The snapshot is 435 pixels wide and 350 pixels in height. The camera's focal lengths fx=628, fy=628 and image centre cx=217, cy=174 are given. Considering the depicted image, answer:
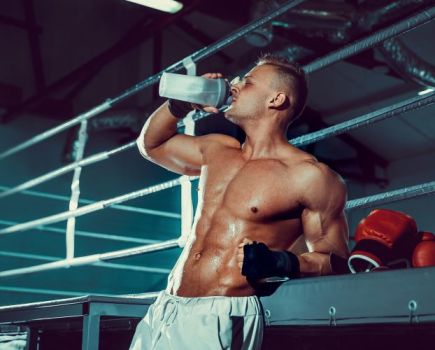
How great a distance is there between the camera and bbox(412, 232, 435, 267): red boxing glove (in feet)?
4.38

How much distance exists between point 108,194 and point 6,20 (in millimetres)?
2169

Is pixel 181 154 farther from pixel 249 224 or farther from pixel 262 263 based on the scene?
pixel 262 263

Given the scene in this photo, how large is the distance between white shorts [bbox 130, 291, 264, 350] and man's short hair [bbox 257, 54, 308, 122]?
0.55 m

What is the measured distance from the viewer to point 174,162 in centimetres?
187

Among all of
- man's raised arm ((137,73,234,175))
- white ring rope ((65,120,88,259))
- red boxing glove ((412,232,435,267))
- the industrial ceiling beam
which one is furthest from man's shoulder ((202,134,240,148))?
the industrial ceiling beam

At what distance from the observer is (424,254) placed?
1349 mm

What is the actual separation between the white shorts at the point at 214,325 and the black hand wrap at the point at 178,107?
1.75ft

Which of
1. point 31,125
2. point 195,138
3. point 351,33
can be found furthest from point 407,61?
point 31,125

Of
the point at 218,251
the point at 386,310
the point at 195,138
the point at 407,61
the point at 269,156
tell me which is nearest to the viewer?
the point at 386,310

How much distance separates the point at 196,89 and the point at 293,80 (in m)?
0.27

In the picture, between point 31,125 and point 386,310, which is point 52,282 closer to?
point 31,125

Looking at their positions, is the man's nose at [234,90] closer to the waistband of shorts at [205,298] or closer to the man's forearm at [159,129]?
the man's forearm at [159,129]

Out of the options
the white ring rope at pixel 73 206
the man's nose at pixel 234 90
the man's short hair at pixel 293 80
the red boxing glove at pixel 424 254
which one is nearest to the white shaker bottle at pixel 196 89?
the man's nose at pixel 234 90

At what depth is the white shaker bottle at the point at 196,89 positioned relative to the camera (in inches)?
62.7
